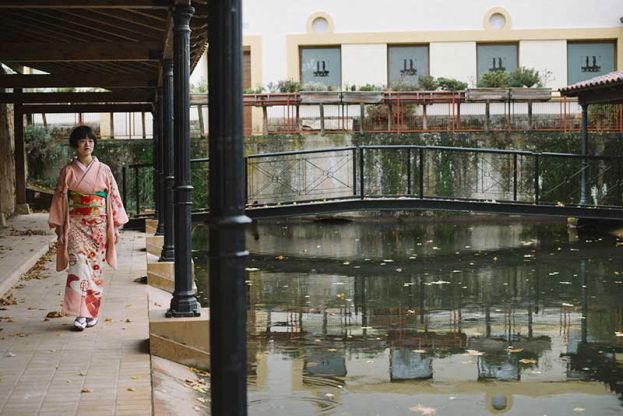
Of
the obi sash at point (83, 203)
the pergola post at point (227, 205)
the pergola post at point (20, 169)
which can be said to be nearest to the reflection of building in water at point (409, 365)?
the obi sash at point (83, 203)

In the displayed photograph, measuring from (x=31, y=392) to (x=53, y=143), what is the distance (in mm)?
19441

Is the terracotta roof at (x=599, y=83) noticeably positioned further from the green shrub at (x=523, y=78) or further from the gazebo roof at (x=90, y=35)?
the gazebo roof at (x=90, y=35)

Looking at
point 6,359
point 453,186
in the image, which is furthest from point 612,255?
point 6,359

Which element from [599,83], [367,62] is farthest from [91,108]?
[367,62]

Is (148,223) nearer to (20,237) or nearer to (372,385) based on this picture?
(20,237)

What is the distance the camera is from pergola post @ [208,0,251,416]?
319cm

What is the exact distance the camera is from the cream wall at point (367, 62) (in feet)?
99.9

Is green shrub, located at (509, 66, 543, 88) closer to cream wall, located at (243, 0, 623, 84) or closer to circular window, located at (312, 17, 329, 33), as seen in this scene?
cream wall, located at (243, 0, 623, 84)

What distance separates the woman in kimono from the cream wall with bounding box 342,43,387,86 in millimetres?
22620

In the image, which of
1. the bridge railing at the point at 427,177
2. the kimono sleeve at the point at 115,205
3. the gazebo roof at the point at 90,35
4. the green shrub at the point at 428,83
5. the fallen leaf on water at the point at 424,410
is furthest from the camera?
the green shrub at the point at 428,83

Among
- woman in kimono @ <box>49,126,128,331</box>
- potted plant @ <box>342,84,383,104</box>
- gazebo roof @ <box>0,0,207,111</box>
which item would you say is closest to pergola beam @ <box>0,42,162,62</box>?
gazebo roof @ <box>0,0,207,111</box>

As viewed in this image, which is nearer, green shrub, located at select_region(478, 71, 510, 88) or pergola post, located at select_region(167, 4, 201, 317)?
pergola post, located at select_region(167, 4, 201, 317)

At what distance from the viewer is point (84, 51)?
1178 centimetres

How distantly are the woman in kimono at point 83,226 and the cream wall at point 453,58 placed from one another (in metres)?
23.1
